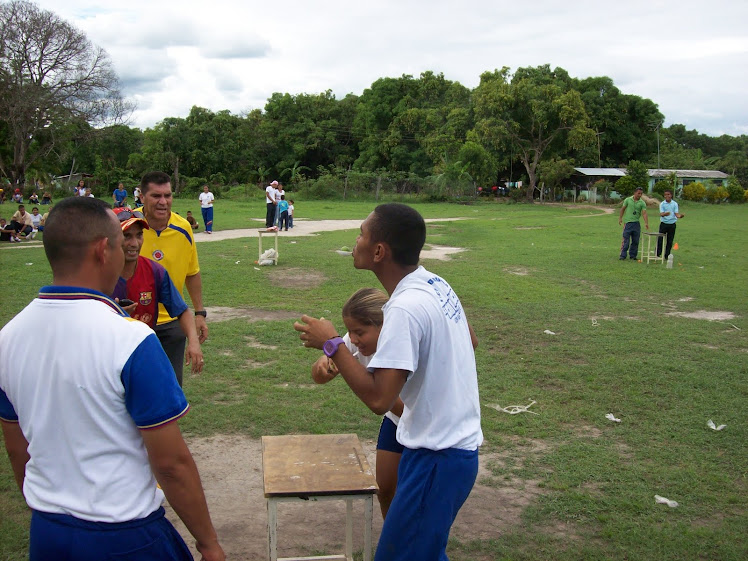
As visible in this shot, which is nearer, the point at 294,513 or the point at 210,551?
the point at 210,551

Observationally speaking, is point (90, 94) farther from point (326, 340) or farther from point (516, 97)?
point (326, 340)

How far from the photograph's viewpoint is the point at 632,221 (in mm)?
16797

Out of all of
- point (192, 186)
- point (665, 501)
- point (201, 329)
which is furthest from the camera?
point (192, 186)

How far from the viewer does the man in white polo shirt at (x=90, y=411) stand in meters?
2.00

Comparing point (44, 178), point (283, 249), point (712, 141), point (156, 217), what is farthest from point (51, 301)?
point (712, 141)

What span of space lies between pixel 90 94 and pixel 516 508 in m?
43.8

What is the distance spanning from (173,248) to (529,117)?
144 feet

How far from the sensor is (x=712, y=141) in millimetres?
96062

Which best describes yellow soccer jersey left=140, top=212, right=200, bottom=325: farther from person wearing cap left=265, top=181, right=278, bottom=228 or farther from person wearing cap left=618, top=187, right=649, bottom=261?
person wearing cap left=265, top=181, right=278, bottom=228

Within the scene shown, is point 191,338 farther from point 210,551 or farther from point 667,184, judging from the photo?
point 667,184

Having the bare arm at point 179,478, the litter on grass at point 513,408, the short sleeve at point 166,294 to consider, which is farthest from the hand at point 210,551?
the litter on grass at point 513,408

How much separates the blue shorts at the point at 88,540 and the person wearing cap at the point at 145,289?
6.73 feet

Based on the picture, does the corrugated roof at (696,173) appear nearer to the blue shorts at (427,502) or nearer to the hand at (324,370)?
the hand at (324,370)

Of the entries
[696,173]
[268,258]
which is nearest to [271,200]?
[268,258]
